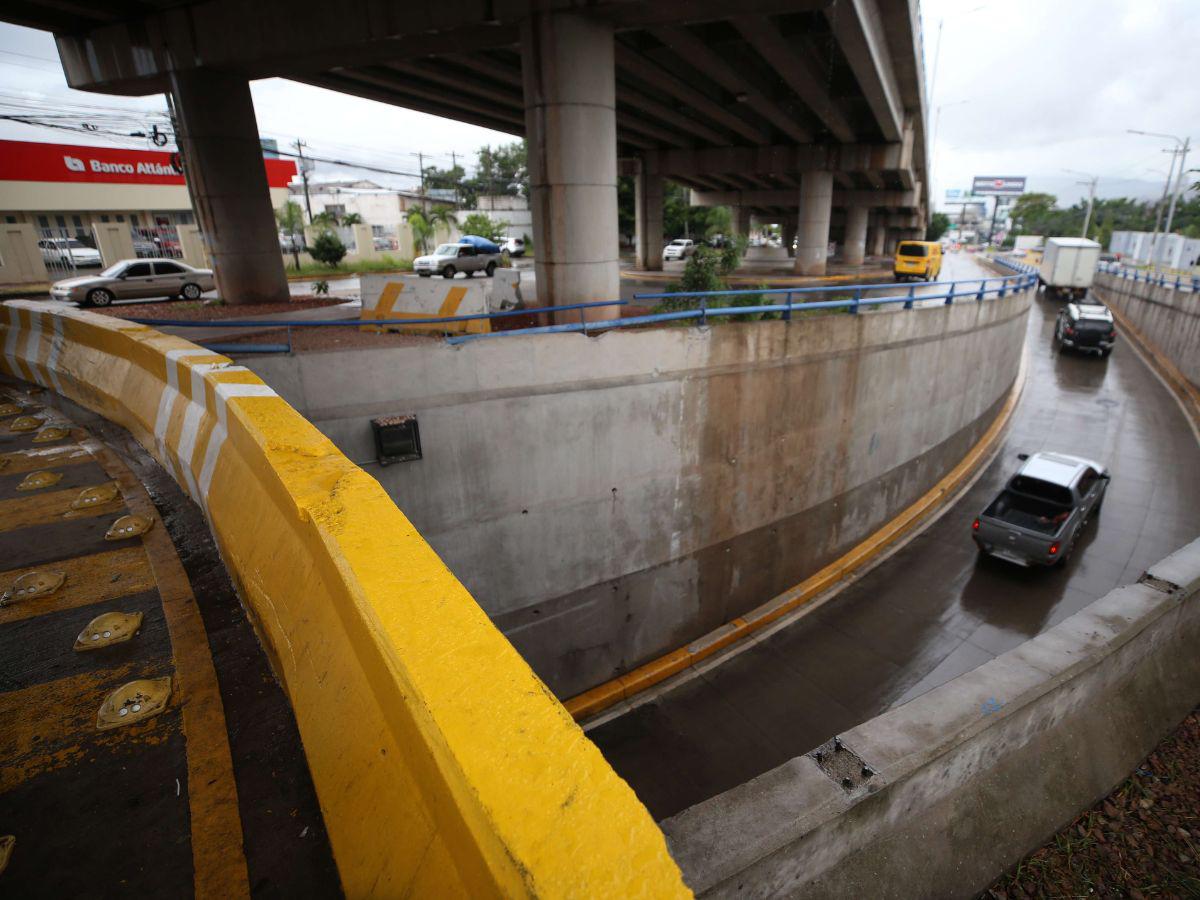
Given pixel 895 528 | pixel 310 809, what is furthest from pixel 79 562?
pixel 895 528

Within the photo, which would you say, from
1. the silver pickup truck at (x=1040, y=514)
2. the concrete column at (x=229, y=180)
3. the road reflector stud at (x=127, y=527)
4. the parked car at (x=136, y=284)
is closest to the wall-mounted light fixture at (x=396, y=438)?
the road reflector stud at (x=127, y=527)

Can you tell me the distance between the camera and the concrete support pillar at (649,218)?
36.5 meters

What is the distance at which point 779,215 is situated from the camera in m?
79.9

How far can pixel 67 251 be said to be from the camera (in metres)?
31.7

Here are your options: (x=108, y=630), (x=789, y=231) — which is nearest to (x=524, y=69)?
(x=108, y=630)

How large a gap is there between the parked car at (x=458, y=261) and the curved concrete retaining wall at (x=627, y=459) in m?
17.2

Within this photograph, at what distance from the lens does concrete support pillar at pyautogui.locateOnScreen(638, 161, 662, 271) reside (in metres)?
36.5

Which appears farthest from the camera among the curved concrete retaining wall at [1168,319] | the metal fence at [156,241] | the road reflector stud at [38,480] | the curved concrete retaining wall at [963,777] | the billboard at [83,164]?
the metal fence at [156,241]

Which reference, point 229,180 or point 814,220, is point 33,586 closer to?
point 229,180

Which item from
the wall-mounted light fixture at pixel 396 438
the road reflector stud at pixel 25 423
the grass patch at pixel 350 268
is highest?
the grass patch at pixel 350 268

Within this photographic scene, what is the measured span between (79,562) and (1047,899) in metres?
5.37

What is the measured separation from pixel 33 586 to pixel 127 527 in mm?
681

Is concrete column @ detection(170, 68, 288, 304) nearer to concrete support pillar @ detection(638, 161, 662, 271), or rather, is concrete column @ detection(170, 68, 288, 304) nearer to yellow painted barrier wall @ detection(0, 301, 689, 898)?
yellow painted barrier wall @ detection(0, 301, 689, 898)

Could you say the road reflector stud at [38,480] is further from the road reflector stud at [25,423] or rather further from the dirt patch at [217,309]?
the dirt patch at [217,309]
